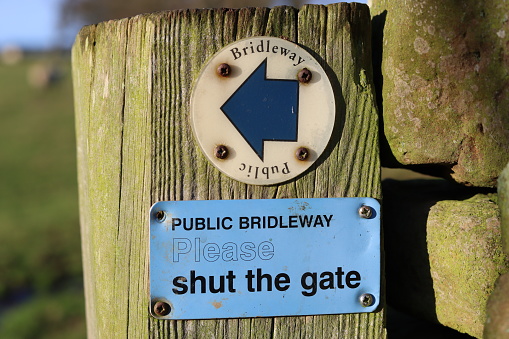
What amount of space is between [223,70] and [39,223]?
5.98m

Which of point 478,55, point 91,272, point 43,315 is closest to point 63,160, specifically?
point 43,315

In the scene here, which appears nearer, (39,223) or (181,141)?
(181,141)

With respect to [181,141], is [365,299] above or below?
below

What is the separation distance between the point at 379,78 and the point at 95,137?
0.83m

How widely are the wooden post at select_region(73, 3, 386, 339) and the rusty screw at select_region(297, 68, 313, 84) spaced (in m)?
0.06

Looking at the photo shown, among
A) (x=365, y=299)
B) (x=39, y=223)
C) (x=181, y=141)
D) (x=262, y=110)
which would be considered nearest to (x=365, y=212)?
(x=365, y=299)

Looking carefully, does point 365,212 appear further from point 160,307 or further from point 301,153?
point 160,307

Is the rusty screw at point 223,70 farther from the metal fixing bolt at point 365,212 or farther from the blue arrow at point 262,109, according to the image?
the metal fixing bolt at point 365,212

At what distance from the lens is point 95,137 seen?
64.1 inches

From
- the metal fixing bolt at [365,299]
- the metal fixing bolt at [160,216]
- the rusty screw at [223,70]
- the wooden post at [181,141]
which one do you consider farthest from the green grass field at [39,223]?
the rusty screw at [223,70]

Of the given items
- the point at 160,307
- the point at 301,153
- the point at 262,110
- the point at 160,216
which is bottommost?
the point at 160,307

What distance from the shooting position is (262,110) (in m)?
1.47

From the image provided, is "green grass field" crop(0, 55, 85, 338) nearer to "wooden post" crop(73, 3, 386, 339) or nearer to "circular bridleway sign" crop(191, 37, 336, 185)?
"wooden post" crop(73, 3, 386, 339)

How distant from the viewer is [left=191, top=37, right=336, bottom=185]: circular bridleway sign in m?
1.46
